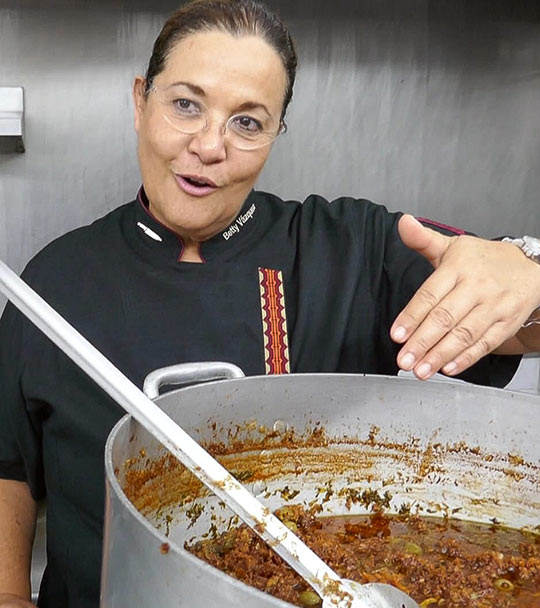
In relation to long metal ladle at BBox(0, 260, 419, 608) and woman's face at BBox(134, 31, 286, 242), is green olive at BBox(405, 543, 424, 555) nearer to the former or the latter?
long metal ladle at BBox(0, 260, 419, 608)

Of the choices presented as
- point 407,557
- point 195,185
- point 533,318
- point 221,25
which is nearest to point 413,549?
point 407,557

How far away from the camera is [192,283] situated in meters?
1.25

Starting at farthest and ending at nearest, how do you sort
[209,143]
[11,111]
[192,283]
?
1. [11,111]
2. [192,283]
3. [209,143]

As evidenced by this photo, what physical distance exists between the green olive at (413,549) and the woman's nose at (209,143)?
1.76 ft

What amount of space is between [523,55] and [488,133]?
20cm

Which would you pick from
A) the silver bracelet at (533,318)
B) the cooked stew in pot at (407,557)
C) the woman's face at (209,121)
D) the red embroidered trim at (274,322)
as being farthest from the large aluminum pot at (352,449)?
the woman's face at (209,121)

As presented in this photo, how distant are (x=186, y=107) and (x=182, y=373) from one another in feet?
1.42

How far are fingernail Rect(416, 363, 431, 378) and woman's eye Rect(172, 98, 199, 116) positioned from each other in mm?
497

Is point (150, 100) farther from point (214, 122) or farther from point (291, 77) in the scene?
point (291, 77)

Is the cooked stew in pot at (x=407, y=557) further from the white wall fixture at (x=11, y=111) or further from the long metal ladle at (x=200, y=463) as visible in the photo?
the white wall fixture at (x=11, y=111)

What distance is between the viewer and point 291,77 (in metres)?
1.25

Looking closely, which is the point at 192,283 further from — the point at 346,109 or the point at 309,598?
the point at 346,109

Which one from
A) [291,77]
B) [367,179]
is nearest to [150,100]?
[291,77]

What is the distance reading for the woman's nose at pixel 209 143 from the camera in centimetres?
112
